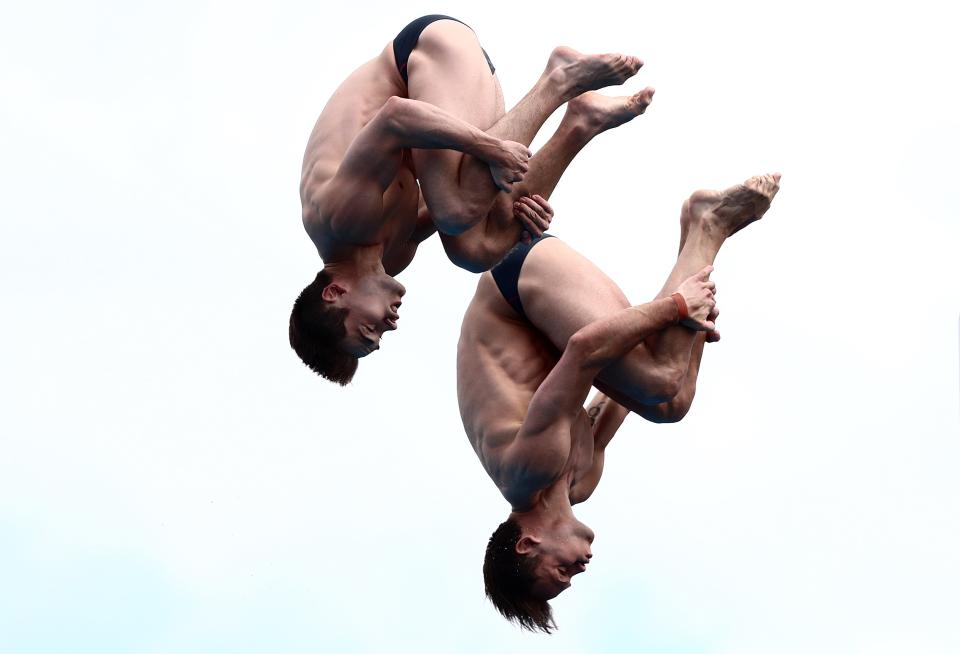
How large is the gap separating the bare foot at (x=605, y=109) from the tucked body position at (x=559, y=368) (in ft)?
1.65

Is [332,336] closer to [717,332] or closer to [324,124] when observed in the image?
[324,124]

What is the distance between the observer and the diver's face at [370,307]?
9.20 m

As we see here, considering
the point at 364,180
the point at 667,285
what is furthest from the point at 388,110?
the point at 667,285

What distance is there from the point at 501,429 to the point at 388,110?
1.90 m

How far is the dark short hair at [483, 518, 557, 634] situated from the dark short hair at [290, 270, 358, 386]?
1225 mm

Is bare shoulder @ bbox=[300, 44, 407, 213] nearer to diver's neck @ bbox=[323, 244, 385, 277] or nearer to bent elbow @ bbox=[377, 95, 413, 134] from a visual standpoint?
diver's neck @ bbox=[323, 244, 385, 277]

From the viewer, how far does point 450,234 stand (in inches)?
353

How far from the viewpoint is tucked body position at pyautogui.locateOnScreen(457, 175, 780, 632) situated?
352 inches

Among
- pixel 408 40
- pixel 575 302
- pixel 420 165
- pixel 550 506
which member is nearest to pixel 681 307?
pixel 575 302

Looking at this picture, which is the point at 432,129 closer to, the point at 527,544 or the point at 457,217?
the point at 457,217

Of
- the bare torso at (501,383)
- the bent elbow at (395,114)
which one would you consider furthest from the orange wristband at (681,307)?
the bent elbow at (395,114)

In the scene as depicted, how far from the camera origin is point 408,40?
9.24 metres

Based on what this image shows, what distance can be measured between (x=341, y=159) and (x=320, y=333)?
3.09 ft

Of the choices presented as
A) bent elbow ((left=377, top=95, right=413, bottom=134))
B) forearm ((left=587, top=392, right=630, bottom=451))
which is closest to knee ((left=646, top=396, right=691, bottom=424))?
forearm ((left=587, top=392, right=630, bottom=451))
